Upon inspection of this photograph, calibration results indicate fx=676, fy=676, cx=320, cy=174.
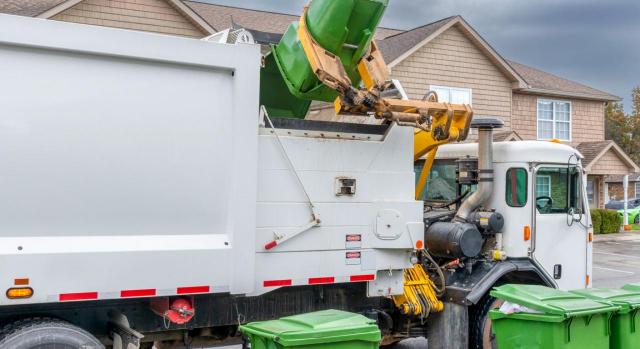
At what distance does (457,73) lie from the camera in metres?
21.3

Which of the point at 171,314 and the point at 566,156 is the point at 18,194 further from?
the point at 566,156

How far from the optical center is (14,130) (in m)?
4.12

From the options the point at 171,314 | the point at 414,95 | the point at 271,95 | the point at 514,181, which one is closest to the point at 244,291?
the point at 171,314

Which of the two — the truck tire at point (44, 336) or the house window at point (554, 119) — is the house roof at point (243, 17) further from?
the truck tire at point (44, 336)

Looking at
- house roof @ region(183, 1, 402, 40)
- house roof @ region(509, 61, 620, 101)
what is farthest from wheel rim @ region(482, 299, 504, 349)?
house roof @ region(509, 61, 620, 101)

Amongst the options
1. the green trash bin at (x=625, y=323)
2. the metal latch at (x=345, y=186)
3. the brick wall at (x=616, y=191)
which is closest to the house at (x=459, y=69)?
the metal latch at (x=345, y=186)

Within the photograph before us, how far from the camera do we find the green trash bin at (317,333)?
13.7 feet

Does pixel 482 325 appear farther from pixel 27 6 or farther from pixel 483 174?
pixel 27 6

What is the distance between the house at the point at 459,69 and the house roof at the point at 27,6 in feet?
0.07

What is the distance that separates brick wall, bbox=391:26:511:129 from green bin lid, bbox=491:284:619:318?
590 inches

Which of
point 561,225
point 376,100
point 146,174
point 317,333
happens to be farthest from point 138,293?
point 561,225

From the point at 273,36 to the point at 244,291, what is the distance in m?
2.24

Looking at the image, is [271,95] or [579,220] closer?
[271,95]

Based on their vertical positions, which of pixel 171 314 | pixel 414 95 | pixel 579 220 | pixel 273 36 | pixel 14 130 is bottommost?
pixel 171 314
